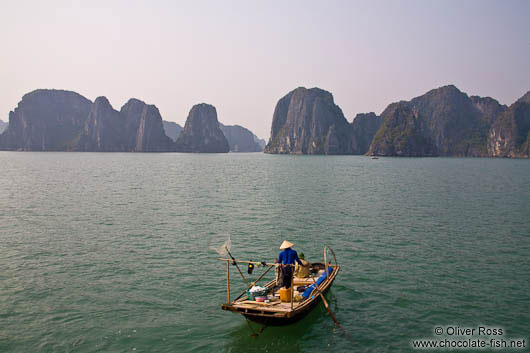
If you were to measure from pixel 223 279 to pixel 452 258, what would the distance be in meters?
13.3

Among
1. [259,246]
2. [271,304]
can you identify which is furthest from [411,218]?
[271,304]

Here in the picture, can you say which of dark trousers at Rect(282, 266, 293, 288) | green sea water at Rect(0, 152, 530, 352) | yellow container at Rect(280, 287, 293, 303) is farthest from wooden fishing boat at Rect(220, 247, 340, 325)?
green sea water at Rect(0, 152, 530, 352)

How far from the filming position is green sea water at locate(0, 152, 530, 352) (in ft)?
41.9

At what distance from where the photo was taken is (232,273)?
18812mm

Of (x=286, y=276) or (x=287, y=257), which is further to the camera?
(x=287, y=257)

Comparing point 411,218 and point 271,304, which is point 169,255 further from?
point 411,218

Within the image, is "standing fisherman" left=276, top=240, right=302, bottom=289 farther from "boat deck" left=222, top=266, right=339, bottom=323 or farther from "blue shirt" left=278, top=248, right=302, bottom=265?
"boat deck" left=222, top=266, right=339, bottom=323

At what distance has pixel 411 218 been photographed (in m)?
32.2

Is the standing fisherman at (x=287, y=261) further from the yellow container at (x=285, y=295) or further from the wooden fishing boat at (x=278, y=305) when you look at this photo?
the wooden fishing boat at (x=278, y=305)

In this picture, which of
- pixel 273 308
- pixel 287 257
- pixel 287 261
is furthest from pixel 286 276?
pixel 273 308

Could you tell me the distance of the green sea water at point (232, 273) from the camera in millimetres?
12758

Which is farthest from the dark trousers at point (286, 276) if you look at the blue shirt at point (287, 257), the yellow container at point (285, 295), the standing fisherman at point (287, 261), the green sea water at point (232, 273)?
the green sea water at point (232, 273)

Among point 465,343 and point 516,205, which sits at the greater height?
point 516,205

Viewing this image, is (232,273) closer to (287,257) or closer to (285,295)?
(287,257)
